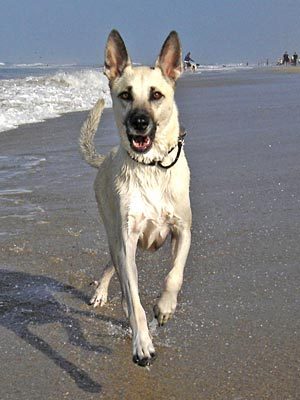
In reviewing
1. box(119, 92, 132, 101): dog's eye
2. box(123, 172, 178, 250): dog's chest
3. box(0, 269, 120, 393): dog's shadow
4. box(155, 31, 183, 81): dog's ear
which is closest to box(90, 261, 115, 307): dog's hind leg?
box(0, 269, 120, 393): dog's shadow

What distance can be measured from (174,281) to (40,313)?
105 centimetres

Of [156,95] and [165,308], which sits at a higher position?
[156,95]

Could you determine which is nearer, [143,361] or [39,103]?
[143,361]

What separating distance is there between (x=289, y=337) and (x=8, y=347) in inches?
59.2

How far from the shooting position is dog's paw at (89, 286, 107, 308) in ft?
14.2

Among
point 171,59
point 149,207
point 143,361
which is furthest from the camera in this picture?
point 171,59

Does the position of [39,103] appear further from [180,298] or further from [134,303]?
[134,303]

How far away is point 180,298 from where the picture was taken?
4242 mm

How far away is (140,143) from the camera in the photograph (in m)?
3.75

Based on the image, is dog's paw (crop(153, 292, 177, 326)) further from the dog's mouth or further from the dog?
the dog's mouth

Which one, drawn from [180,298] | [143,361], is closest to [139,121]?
[180,298]

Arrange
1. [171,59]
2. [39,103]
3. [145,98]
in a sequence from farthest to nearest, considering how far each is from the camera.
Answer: [39,103], [171,59], [145,98]

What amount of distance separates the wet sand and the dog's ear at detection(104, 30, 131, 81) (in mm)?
1424

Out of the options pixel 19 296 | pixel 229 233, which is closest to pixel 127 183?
pixel 19 296
